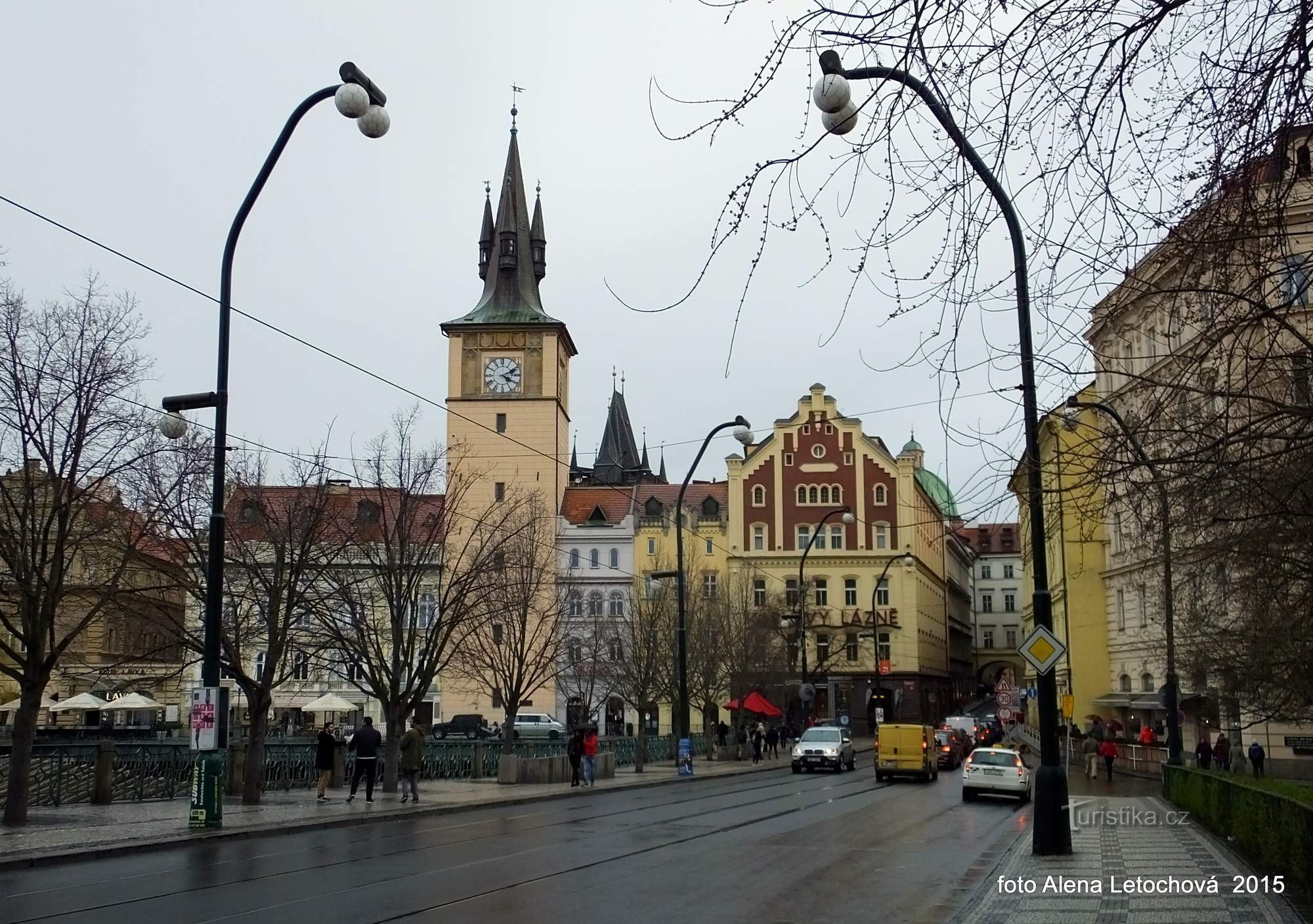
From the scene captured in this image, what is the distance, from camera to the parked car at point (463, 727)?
65.1 m

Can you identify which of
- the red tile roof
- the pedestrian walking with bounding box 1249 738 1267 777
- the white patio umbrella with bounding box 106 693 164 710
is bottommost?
the pedestrian walking with bounding box 1249 738 1267 777

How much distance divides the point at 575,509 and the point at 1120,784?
5382cm

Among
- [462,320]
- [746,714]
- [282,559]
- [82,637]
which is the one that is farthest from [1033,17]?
[462,320]

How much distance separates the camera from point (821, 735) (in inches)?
1853

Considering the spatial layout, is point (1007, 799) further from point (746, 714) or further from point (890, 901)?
point (746, 714)

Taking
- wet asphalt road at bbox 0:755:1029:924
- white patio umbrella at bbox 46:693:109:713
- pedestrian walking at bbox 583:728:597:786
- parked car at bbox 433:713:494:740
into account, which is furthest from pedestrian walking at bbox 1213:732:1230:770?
white patio umbrella at bbox 46:693:109:713

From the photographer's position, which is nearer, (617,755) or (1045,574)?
(1045,574)

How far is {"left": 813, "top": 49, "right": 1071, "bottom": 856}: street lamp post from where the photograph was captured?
6629mm

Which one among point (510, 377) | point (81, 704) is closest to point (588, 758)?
point (81, 704)

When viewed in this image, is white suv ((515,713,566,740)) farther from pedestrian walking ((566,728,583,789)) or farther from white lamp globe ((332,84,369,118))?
white lamp globe ((332,84,369,118))

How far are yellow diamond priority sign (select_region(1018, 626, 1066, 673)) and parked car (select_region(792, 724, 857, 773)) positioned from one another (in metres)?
28.6

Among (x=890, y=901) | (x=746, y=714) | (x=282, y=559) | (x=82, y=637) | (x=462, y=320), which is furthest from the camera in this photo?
(x=462, y=320)

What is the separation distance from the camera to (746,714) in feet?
232

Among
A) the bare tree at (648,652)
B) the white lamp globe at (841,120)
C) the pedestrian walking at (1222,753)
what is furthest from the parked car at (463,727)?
the white lamp globe at (841,120)
